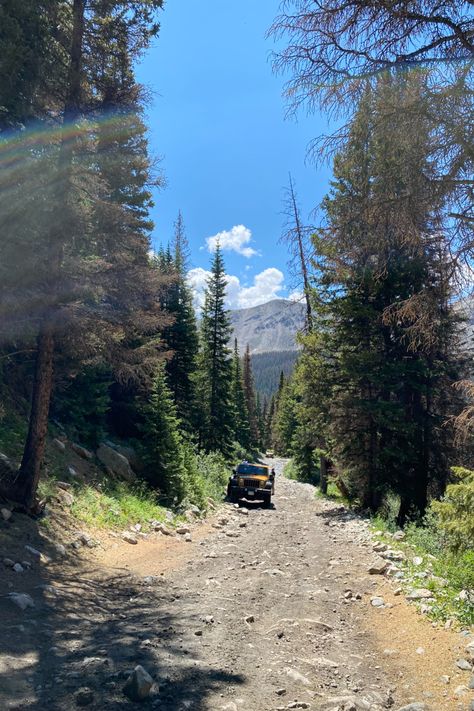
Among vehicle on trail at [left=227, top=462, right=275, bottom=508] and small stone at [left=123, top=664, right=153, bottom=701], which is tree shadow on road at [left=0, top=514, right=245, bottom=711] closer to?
small stone at [left=123, top=664, right=153, bottom=701]

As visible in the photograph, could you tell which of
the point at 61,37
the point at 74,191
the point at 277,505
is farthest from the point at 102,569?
the point at 277,505

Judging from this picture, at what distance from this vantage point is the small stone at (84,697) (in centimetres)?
352

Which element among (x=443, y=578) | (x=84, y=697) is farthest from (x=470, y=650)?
(x=84, y=697)

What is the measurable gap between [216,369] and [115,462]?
57.9 ft

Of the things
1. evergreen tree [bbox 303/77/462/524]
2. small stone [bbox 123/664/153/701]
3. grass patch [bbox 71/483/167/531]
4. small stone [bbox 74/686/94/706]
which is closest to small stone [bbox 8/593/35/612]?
small stone [bbox 74/686/94/706]

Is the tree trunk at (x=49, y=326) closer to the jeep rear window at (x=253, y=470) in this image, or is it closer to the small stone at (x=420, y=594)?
the small stone at (x=420, y=594)

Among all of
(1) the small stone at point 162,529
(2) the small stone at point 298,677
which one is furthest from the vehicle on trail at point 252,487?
(2) the small stone at point 298,677

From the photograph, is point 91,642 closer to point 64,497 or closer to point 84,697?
point 84,697

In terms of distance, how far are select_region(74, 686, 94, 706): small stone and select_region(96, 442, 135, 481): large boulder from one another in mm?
11542

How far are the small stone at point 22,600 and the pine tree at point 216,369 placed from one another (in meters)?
25.2

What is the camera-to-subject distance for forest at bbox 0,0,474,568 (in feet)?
14.2

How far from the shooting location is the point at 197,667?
4.30 meters

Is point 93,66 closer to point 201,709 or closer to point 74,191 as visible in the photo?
point 74,191

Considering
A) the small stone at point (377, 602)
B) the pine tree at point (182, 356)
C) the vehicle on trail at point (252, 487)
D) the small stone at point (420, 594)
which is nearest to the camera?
the small stone at point (420, 594)
